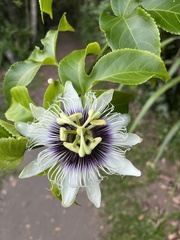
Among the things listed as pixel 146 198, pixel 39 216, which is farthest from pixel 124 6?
pixel 39 216

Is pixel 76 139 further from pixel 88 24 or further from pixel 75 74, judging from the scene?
pixel 88 24

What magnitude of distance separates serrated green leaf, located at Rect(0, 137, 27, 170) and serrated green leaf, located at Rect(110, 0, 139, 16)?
211 millimetres

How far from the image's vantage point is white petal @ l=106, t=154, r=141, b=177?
45 centimetres

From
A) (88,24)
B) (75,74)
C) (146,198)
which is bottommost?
(146,198)

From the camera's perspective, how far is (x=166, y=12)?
1.61 feet

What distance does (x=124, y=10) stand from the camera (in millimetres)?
515

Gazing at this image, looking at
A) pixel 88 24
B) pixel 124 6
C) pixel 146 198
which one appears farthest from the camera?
pixel 88 24

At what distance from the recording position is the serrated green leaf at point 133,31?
0.45 m

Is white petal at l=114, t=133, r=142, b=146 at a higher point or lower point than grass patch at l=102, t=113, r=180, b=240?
higher

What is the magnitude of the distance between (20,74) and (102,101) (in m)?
0.17

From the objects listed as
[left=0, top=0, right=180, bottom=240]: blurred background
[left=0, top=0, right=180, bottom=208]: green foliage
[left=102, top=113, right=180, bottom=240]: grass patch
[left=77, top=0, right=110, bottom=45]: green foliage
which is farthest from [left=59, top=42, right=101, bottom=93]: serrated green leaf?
[left=77, top=0, right=110, bottom=45]: green foliage

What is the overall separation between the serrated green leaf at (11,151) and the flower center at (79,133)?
46 millimetres

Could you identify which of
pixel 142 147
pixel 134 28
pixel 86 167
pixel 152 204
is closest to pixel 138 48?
pixel 134 28

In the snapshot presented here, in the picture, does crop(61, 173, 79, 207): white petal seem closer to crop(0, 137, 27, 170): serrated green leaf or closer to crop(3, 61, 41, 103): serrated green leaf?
crop(0, 137, 27, 170): serrated green leaf
